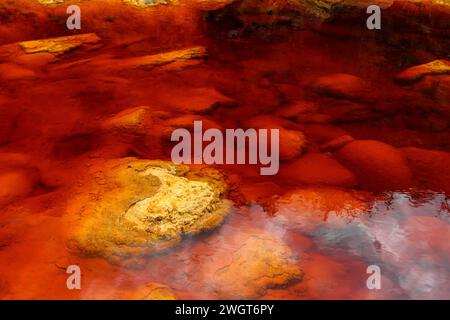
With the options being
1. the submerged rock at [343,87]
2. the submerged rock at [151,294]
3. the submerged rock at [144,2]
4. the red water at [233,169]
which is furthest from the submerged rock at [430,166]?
the submerged rock at [144,2]

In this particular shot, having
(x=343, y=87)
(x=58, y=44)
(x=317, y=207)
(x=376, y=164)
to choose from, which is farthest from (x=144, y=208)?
(x=58, y=44)

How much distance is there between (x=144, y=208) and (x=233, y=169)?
83cm

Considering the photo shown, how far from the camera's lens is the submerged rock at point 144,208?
2.62 m

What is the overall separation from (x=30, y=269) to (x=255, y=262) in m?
1.31

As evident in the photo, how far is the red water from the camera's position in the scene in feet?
8.06

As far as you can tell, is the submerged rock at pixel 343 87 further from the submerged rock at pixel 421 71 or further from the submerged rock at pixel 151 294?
the submerged rock at pixel 151 294

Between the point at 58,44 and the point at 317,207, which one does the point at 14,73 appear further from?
the point at 317,207

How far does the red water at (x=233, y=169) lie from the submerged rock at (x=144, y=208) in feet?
0.30

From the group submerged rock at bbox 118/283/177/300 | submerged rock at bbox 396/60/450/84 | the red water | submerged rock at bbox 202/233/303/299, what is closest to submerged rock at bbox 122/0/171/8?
the red water

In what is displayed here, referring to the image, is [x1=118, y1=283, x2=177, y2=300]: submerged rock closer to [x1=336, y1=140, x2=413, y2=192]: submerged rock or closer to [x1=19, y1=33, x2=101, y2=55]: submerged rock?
[x1=336, y1=140, x2=413, y2=192]: submerged rock

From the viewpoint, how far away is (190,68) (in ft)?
15.9

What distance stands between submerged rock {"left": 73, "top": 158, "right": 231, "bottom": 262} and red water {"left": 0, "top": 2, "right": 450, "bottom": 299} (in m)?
0.09
